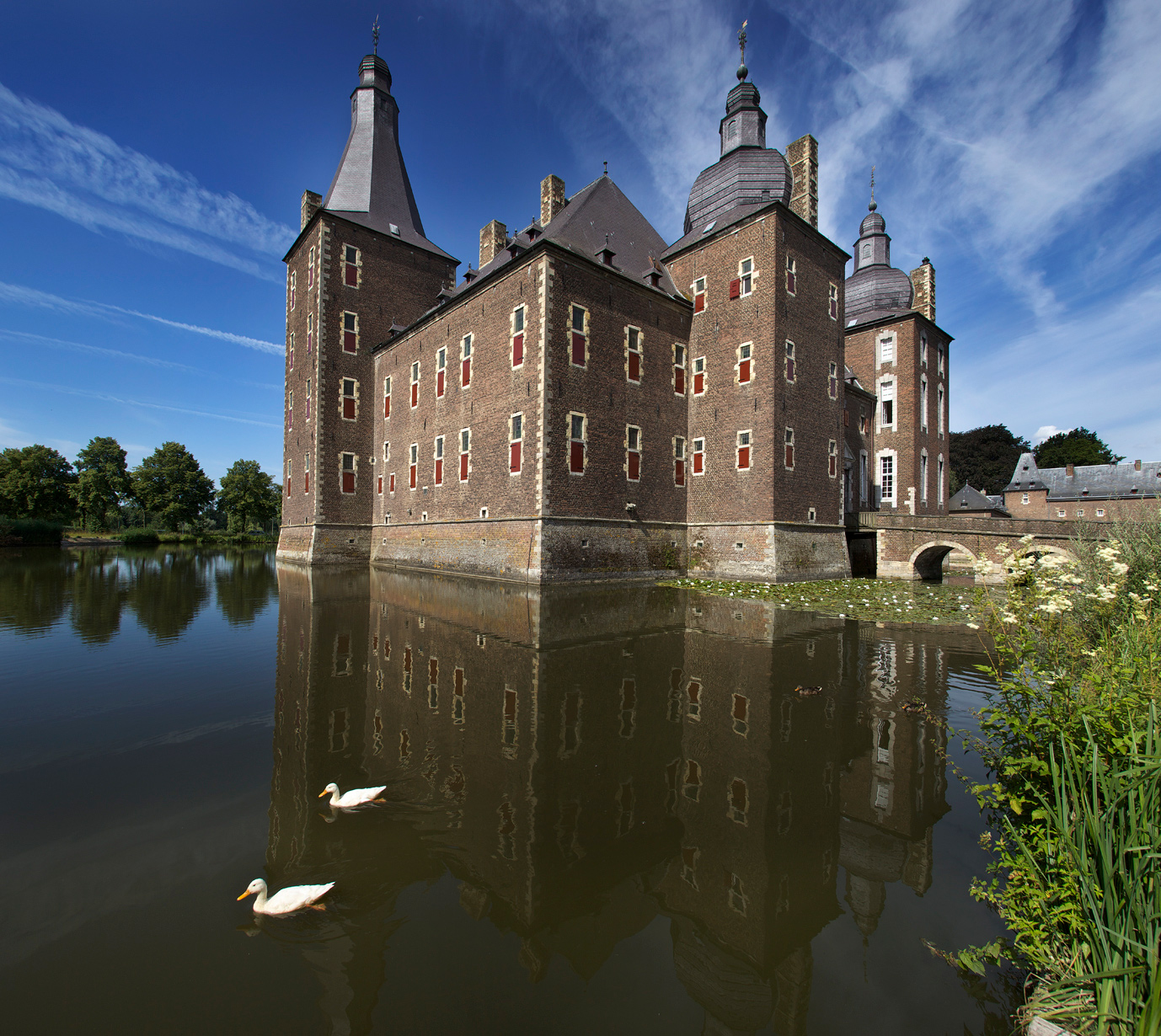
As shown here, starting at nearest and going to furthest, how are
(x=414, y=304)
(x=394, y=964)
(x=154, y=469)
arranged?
(x=394, y=964)
(x=414, y=304)
(x=154, y=469)

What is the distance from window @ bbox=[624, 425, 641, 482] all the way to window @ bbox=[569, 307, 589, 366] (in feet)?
10.4

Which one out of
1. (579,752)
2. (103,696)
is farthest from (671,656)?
(103,696)

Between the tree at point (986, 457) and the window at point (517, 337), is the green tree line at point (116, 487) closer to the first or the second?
the window at point (517, 337)

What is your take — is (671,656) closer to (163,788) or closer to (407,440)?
(163,788)

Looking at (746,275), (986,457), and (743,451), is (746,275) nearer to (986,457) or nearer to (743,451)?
(743,451)

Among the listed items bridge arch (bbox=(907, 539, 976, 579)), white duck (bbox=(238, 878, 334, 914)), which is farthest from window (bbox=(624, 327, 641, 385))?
white duck (bbox=(238, 878, 334, 914))


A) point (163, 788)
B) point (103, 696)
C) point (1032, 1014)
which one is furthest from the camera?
point (103, 696)

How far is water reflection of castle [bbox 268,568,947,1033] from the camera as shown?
3078 mm

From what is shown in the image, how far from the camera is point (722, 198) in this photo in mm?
24469

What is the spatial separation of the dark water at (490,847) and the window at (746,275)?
57.1 feet

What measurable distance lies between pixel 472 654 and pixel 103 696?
4701mm

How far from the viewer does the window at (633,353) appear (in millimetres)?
22344

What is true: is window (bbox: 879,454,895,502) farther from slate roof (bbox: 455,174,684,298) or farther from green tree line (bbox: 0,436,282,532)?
green tree line (bbox: 0,436,282,532)

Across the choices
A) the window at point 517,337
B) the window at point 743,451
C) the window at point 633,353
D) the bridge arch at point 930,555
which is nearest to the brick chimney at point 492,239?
the window at point 517,337
